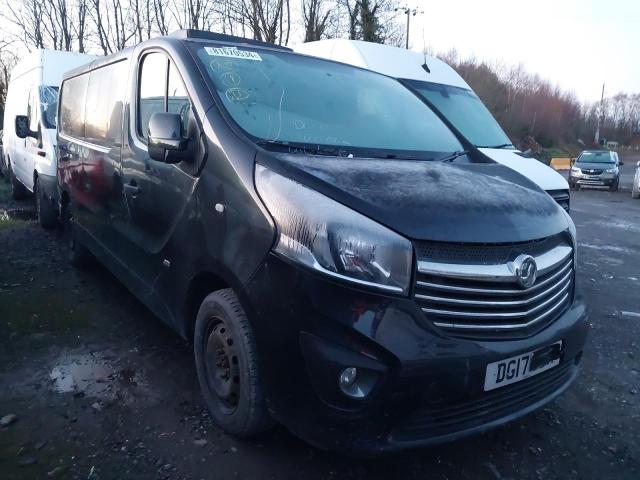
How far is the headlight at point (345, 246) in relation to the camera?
2.03 metres

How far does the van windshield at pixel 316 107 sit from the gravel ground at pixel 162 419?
5.08 feet

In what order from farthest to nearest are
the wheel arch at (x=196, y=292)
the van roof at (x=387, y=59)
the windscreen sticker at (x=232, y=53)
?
the van roof at (x=387, y=59) < the windscreen sticker at (x=232, y=53) < the wheel arch at (x=196, y=292)

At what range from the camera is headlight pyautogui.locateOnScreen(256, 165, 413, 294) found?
6.65 ft

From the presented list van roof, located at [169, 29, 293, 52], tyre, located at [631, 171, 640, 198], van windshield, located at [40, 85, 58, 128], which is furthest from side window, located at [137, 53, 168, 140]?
tyre, located at [631, 171, 640, 198]

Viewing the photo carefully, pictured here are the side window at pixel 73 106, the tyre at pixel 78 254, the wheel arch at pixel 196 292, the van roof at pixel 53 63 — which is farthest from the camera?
the van roof at pixel 53 63

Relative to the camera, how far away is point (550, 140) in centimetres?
6075

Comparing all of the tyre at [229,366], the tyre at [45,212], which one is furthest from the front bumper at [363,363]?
the tyre at [45,212]

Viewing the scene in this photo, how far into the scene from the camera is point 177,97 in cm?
302

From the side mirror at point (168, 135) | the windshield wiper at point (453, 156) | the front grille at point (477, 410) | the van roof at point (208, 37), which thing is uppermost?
the van roof at point (208, 37)

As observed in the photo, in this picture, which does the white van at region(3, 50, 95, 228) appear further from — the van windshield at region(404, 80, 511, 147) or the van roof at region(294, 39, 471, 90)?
the van windshield at region(404, 80, 511, 147)

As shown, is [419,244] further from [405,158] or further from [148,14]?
[148,14]

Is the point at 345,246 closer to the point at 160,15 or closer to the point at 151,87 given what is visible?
the point at 151,87

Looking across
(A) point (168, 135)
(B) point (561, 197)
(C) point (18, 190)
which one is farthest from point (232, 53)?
(C) point (18, 190)

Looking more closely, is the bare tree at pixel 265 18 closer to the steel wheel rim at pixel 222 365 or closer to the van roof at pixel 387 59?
the van roof at pixel 387 59
